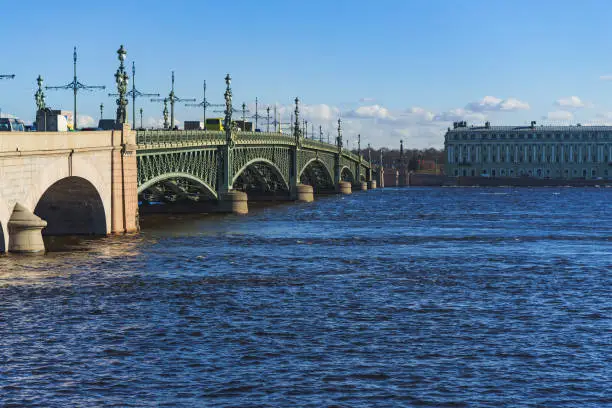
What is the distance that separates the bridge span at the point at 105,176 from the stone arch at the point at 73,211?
43 millimetres

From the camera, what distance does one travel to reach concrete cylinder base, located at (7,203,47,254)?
117ft

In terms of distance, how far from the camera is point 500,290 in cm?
3048

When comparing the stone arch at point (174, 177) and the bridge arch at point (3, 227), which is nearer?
the bridge arch at point (3, 227)

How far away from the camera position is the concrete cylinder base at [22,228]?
3581 centimetres

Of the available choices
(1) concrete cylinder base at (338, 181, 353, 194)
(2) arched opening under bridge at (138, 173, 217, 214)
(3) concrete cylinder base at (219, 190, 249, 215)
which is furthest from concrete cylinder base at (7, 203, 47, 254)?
(1) concrete cylinder base at (338, 181, 353, 194)

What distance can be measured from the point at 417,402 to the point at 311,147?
91659 mm

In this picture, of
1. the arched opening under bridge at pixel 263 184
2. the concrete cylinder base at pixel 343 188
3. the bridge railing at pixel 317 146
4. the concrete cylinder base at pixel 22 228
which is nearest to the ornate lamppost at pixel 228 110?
the arched opening under bridge at pixel 263 184

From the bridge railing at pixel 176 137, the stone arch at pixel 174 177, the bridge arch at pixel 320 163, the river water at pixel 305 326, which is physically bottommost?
the river water at pixel 305 326

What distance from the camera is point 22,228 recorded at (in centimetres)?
3606

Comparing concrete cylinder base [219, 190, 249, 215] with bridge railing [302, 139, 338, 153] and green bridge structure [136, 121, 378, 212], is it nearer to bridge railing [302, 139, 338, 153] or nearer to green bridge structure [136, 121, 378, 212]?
green bridge structure [136, 121, 378, 212]

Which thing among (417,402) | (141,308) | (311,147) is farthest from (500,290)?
(311,147)

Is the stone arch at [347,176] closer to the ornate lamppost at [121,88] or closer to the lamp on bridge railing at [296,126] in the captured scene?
the lamp on bridge railing at [296,126]

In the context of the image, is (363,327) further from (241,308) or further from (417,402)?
(417,402)

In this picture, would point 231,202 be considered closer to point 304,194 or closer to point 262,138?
point 262,138
